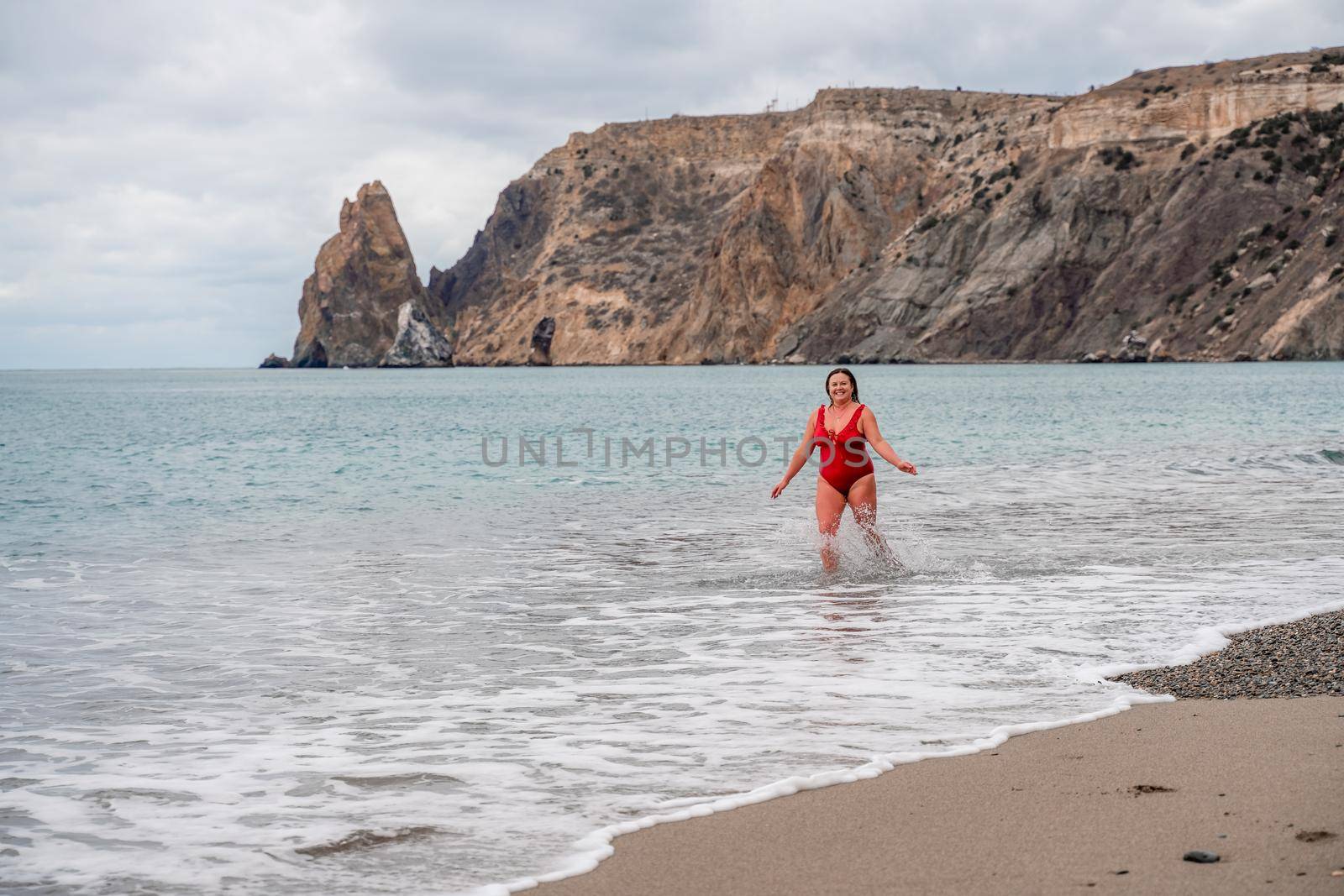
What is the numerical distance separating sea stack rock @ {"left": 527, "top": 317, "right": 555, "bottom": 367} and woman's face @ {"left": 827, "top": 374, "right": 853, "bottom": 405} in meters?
165

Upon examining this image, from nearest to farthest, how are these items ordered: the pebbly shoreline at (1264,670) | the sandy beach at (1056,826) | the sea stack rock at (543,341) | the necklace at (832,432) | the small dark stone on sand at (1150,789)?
the sandy beach at (1056,826), the small dark stone on sand at (1150,789), the pebbly shoreline at (1264,670), the necklace at (832,432), the sea stack rock at (543,341)

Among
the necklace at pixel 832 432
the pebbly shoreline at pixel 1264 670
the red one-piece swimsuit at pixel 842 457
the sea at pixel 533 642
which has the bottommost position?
the sea at pixel 533 642

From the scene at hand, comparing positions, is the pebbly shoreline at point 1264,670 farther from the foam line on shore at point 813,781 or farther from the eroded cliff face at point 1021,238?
the eroded cliff face at point 1021,238

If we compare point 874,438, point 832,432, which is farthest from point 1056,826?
point 832,432

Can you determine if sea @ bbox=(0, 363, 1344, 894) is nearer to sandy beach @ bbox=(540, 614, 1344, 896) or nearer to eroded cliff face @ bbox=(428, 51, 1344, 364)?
sandy beach @ bbox=(540, 614, 1344, 896)

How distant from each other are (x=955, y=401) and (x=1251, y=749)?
50342 mm

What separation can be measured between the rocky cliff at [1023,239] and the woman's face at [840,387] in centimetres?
8325

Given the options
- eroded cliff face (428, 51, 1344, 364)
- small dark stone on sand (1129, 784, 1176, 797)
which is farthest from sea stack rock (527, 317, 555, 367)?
small dark stone on sand (1129, 784, 1176, 797)

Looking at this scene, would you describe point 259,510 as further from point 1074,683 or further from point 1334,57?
point 1334,57

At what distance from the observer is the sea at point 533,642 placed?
4988 millimetres

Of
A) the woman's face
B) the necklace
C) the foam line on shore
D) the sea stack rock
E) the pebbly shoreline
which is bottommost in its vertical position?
the foam line on shore

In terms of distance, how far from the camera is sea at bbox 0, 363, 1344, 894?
16.4ft

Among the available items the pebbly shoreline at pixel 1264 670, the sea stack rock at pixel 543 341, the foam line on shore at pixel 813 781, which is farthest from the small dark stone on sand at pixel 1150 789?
the sea stack rock at pixel 543 341

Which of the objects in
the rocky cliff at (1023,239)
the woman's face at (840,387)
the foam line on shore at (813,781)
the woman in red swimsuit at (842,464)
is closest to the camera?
the foam line on shore at (813,781)
